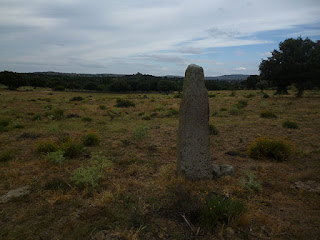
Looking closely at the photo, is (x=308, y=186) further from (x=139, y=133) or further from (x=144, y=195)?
(x=139, y=133)

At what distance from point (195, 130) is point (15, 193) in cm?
491

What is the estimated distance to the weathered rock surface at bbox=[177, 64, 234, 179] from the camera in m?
6.07

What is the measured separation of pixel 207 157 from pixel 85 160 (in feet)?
14.9

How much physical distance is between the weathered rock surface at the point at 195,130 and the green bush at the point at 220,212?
1.76 m

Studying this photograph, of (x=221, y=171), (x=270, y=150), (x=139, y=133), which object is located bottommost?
(x=221, y=171)

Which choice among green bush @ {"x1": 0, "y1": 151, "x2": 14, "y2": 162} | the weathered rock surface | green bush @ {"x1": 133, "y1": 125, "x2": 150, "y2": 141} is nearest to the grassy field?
green bush @ {"x1": 0, "y1": 151, "x2": 14, "y2": 162}

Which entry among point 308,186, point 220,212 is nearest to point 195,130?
point 220,212

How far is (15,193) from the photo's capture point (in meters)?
5.42

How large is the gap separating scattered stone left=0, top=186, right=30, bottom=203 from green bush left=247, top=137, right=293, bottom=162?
7564 millimetres

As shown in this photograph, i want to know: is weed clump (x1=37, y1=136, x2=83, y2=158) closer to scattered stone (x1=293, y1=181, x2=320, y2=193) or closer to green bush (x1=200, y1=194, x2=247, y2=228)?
green bush (x1=200, y1=194, x2=247, y2=228)

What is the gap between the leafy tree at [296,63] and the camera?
86.4 feet

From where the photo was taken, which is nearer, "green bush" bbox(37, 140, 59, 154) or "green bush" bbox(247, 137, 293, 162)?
"green bush" bbox(247, 137, 293, 162)

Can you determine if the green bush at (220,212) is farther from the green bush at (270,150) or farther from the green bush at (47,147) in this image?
the green bush at (47,147)

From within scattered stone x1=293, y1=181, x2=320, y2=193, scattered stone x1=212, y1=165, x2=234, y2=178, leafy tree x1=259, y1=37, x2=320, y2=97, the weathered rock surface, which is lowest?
scattered stone x1=293, y1=181, x2=320, y2=193
